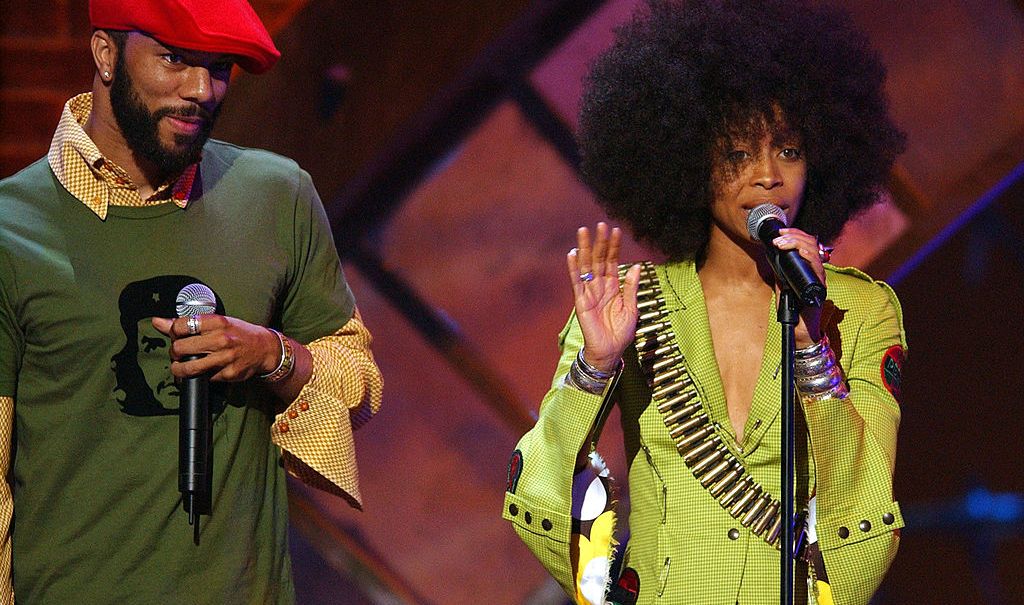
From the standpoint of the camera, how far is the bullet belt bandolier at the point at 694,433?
254 centimetres

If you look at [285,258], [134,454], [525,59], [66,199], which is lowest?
[134,454]

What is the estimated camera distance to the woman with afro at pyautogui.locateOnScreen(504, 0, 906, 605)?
8.19 ft

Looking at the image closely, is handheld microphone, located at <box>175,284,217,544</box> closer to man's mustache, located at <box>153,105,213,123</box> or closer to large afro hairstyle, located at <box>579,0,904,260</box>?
man's mustache, located at <box>153,105,213,123</box>

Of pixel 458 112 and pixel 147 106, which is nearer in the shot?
pixel 147 106

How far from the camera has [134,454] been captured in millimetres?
2465

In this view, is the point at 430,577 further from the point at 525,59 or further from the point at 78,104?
the point at 78,104

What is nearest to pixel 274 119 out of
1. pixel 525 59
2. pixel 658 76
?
pixel 525 59

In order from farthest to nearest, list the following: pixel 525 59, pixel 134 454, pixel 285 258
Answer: pixel 525 59
pixel 285 258
pixel 134 454

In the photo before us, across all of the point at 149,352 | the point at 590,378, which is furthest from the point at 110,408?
the point at 590,378

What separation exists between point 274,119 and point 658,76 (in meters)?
1.61

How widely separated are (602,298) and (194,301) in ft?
2.78

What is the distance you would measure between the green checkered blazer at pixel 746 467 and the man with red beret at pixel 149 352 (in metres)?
0.49

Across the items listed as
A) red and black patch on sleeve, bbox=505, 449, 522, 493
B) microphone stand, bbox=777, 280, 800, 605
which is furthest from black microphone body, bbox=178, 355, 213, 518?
microphone stand, bbox=777, 280, 800, 605

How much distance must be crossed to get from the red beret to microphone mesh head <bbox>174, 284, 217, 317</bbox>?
51 centimetres
